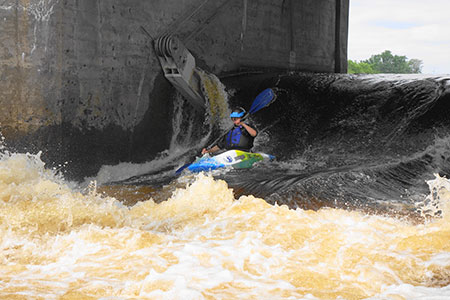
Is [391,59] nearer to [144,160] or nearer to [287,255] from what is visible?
[144,160]

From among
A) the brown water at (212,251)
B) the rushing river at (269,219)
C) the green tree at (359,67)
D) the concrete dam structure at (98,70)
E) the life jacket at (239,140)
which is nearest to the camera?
the brown water at (212,251)

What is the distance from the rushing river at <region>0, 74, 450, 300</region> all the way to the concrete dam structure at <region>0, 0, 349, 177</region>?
36cm

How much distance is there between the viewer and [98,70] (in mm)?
8039

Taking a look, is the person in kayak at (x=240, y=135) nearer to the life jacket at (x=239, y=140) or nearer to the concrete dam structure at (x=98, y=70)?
the life jacket at (x=239, y=140)

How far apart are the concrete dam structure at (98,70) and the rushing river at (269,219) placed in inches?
14.0

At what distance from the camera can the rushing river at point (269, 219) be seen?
3.35m

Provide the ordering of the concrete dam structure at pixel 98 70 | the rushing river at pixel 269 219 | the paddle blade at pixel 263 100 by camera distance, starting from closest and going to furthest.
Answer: the rushing river at pixel 269 219, the concrete dam structure at pixel 98 70, the paddle blade at pixel 263 100

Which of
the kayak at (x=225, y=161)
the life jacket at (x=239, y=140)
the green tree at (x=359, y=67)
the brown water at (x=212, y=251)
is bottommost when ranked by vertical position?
the brown water at (x=212, y=251)

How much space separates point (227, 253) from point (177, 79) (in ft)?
17.6

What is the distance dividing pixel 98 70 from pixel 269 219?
14.2 feet

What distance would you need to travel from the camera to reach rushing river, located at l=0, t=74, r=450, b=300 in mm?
3354

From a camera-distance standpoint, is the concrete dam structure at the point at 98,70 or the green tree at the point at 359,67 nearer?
the concrete dam structure at the point at 98,70

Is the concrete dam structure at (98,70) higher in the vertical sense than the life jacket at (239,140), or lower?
higher

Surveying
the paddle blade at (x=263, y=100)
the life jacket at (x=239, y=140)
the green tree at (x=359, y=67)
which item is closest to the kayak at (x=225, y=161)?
the life jacket at (x=239, y=140)
